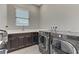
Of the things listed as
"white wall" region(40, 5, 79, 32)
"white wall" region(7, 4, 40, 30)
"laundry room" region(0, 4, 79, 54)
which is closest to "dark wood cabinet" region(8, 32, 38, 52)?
"laundry room" region(0, 4, 79, 54)

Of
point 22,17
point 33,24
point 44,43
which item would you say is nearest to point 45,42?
point 44,43

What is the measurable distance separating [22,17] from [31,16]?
1.77 feet

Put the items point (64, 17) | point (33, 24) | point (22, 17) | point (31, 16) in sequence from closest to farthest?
point (64, 17) < point (22, 17) < point (31, 16) < point (33, 24)

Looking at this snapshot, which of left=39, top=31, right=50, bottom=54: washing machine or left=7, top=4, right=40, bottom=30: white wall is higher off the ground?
left=7, top=4, right=40, bottom=30: white wall

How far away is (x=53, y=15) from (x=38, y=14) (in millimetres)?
1433

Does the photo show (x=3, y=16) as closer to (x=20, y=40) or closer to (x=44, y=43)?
(x=20, y=40)

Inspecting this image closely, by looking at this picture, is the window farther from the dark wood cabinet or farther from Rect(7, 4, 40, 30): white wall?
the dark wood cabinet

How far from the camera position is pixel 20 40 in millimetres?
3604

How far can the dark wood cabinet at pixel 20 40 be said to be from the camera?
3225 millimetres

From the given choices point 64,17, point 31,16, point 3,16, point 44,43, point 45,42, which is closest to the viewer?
point 45,42

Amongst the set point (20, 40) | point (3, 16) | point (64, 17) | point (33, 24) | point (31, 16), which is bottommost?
point (20, 40)

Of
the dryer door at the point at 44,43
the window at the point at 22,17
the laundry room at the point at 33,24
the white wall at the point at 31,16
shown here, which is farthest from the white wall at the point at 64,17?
the window at the point at 22,17

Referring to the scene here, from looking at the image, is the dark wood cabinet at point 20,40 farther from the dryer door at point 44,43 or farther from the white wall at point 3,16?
the dryer door at point 44,43

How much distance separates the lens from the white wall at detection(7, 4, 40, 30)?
12.5 feet
